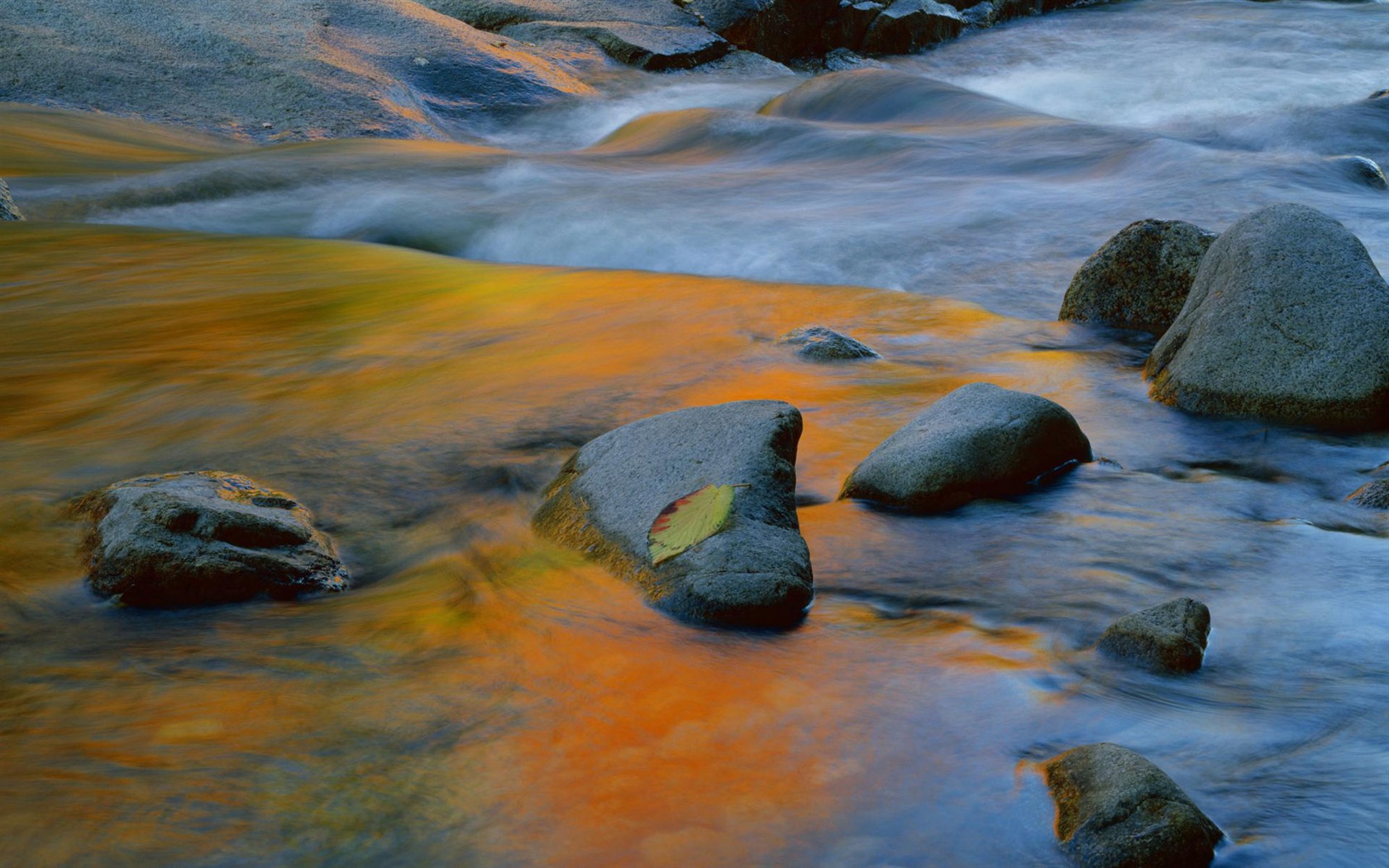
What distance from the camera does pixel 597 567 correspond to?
2.93 m

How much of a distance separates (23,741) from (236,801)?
1.57ft

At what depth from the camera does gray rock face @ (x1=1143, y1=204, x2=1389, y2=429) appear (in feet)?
13.1

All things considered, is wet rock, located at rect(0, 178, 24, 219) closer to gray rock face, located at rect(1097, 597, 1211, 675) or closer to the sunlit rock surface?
the sunlit rock surface

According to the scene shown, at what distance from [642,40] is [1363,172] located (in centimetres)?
856

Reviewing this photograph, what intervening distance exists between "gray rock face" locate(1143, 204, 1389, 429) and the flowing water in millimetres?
256

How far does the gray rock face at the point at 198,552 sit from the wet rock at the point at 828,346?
8.35ft

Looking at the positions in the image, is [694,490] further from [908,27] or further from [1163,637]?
[908,27]

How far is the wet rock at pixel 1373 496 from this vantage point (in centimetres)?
335

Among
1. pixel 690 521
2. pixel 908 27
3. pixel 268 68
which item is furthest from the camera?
pixel 908 27

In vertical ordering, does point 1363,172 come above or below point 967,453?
above

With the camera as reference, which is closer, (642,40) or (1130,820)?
(1130,820)

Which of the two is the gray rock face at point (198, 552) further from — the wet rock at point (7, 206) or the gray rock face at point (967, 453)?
the wet rock at point (7, 206)

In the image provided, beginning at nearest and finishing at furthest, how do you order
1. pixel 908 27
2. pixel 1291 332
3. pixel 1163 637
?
pixel 1163 637
pixel 1291 332
pixel 908 27

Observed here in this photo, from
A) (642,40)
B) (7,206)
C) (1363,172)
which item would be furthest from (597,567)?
(642,40)
